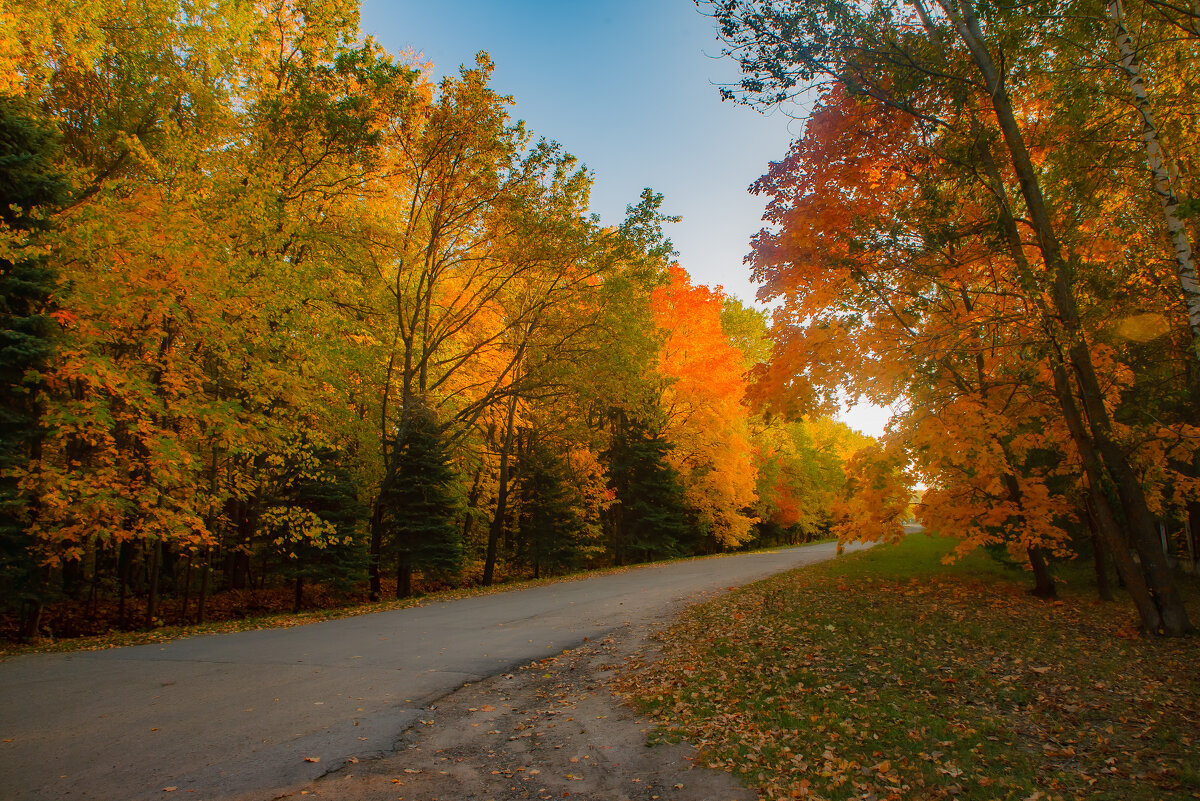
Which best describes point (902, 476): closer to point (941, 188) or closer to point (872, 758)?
point (941, 188)

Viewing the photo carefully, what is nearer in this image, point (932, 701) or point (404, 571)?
point (932, 701)

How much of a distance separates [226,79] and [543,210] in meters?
9.07

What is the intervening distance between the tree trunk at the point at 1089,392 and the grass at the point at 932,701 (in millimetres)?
600

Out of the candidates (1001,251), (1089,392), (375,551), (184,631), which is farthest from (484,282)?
(1089,392)

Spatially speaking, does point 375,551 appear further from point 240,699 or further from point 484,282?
point 240,699

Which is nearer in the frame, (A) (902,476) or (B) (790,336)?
(B) (790,336)

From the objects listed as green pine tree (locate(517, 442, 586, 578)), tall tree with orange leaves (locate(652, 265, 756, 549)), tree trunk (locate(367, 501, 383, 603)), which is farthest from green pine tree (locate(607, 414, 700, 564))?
tree trunk (locate(367, 501, 383, 603))

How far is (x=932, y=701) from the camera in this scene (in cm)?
564

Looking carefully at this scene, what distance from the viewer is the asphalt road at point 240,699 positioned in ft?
13.5

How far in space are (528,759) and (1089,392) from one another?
879 cm

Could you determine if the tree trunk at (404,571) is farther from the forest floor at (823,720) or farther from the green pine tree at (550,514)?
the forest floor at (823,720)

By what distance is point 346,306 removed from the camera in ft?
57.2

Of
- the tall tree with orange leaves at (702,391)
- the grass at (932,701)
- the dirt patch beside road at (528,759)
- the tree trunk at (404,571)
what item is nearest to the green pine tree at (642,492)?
the tall tree with orange leaves at (702,391)

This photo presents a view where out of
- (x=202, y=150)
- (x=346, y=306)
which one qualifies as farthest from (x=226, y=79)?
(x=346, y=306)
